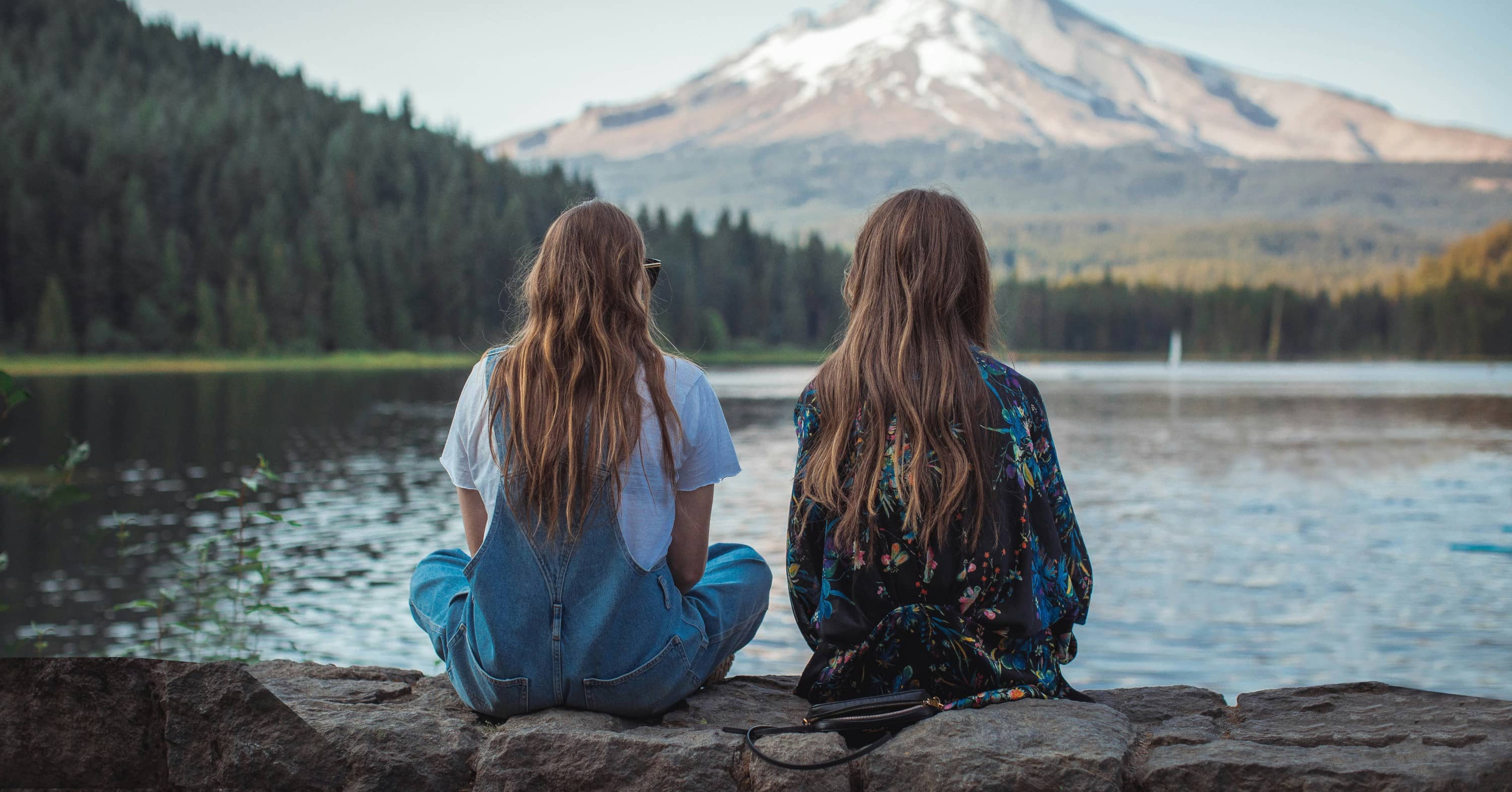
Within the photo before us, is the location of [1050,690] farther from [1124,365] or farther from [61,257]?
[1124,365]

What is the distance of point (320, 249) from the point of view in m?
82.1

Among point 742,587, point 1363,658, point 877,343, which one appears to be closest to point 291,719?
point 742,587

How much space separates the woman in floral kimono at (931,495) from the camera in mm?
2775

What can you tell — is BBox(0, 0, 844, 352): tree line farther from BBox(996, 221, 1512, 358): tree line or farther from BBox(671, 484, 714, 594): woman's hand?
BBox(671, 484, 714, 594): woman's hand

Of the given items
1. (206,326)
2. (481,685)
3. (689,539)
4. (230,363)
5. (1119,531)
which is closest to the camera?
(481,685)

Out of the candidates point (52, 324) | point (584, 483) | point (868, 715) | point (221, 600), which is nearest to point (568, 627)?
point (584, 483)

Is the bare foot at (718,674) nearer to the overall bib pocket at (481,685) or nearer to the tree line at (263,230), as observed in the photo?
the overall bib pocket at (481,685)

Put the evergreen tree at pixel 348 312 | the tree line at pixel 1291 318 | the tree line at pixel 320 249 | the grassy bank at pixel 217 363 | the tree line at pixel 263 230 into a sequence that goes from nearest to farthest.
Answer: the grassy bank at pixel 217 363
the tree line at pixel 263 230
the tree line at pixel 320 249
the evergreen tree at pixel 348 312
the tree line at pixel 1291 318

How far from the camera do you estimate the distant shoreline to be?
64.9 m

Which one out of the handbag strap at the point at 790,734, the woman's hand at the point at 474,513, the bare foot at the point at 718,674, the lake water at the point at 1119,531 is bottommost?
the lake water at the point at 1119,531

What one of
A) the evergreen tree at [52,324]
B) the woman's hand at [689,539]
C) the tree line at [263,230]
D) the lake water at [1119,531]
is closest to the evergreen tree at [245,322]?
the tree line at [263,230]

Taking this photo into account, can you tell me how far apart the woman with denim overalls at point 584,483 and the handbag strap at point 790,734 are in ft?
1.06

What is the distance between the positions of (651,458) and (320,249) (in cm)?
8492

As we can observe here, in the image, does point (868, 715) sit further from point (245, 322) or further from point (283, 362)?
point (283, 362)
